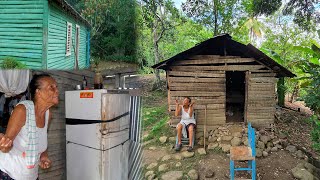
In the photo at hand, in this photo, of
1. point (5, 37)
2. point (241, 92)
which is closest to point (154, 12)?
point (241, 92)

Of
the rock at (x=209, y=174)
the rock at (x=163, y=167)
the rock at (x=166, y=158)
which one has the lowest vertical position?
the rock at (x=209, y=174)

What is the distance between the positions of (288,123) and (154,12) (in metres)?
2.40

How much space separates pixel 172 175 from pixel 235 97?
6.10 ft

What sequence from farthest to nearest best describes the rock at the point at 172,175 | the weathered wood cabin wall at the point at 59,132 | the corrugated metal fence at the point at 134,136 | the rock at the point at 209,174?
the rock at the point at 209,174 < the rock at the point at 172,175 < the corrugated metal fence at the point at 134,136 < the weathered wood cabin wall at the point at 59,132

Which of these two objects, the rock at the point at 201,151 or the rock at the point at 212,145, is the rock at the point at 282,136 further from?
the rock at the point at 201,151

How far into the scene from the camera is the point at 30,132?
0.89 metres

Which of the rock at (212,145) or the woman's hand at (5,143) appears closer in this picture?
the woman's hand at (5,143)

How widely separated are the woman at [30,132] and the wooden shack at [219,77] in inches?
95.9

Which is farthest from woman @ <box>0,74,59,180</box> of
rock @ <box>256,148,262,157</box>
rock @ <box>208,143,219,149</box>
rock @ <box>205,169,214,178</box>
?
rock @ <box>256,148,262,157</box>

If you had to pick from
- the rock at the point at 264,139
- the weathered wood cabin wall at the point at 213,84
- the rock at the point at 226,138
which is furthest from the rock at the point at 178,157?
the rock at the point at 264,139

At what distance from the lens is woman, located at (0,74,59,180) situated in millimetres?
866

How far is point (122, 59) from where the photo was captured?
39.6 inches

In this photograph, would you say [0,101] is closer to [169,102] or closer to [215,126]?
[169,102]

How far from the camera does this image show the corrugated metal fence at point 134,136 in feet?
3.91
